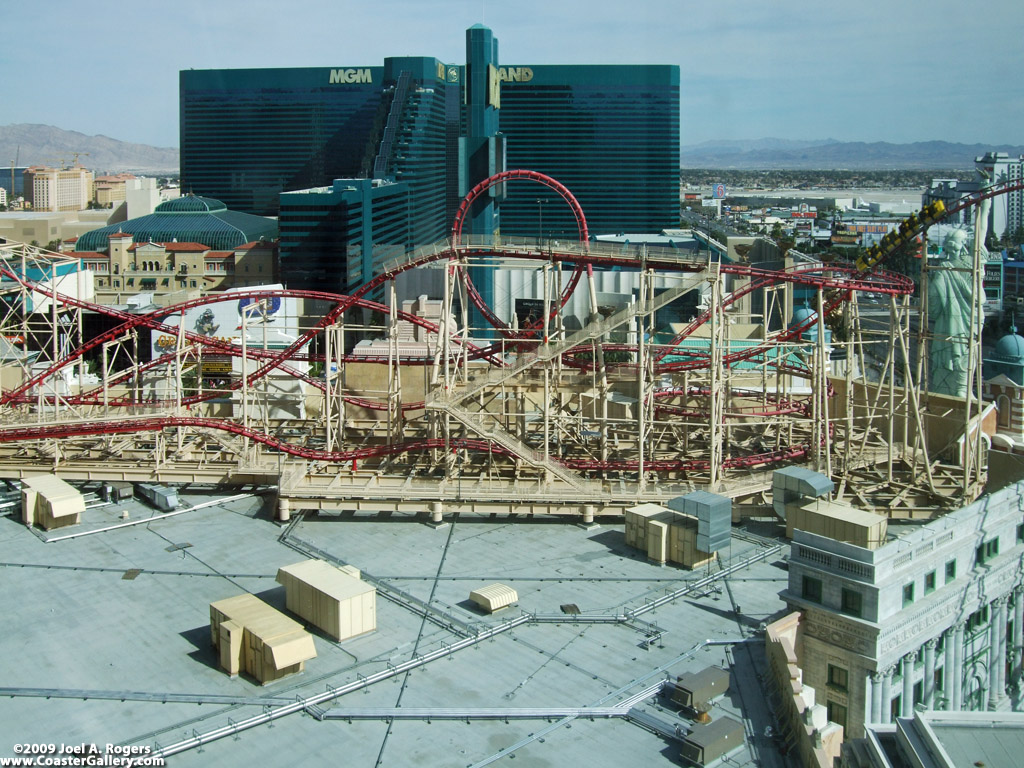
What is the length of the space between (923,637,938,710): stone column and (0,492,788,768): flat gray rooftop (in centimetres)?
339

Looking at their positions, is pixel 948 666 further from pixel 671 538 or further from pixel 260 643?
pixel 260 643

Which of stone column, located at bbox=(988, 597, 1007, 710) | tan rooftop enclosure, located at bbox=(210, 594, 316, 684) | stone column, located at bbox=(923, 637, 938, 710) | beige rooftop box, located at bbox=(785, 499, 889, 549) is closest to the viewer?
tan rooftop enclosure, located at bbox=(210, 594, 316, 684)

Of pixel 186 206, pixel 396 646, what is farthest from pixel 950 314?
Answer: pixel 186 206

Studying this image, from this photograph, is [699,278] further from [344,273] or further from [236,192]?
[236,192]

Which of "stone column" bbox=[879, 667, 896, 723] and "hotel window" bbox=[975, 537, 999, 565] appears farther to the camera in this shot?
"hotel window" bbox=[975, 537, 999, 565]

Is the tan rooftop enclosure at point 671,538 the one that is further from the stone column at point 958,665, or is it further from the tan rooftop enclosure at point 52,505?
the tan rooftop enclosure at point 52,505

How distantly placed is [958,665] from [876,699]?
11.5 feet

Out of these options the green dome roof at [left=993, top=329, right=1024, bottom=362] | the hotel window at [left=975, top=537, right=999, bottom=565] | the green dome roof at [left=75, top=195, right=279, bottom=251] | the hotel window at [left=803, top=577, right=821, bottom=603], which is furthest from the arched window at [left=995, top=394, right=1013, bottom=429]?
the green dome roof at [left=75, top=195, right=279, bottom=251]

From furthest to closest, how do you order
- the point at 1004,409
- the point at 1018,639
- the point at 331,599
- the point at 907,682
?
the point at 1004,409 → the point at 1018,639 → the point at 907,682 → the point at 331,599

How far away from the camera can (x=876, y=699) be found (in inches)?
862

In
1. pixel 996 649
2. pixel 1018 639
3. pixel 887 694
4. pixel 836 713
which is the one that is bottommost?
pixel 1018 639

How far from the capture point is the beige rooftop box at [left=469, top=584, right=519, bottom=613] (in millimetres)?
23469

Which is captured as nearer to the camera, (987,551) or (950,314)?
(987,551)

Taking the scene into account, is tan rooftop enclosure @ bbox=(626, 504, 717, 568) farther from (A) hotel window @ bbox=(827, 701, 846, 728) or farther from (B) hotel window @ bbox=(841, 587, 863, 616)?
(A) hotel window @ bbox=(827, 701, 846, 728)
